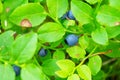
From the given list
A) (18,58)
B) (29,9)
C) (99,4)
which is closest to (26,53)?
(18,58)

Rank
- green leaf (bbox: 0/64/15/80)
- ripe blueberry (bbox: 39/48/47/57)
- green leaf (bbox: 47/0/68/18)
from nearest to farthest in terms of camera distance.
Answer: green leaf (bbox: 0/64/15/80) < green leaf (bbox: 47/0/68/18) < ripe blueberry (bbox: 39/48/47/57)

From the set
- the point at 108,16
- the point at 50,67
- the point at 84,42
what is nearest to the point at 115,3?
the point at 108,16

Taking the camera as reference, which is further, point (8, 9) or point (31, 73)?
point (8, 9)

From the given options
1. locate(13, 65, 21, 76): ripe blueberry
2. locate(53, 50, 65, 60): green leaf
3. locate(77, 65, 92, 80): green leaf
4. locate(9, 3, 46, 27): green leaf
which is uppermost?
locate(9, 3, 46, 27): green leaf

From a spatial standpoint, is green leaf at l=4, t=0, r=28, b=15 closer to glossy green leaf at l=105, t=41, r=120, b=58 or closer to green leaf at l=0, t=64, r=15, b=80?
green leaf at l=0, t=64, r=15, b=80

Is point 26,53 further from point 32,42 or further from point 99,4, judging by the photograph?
point 99,4

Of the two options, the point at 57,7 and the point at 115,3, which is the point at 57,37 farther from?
the point at 115,3

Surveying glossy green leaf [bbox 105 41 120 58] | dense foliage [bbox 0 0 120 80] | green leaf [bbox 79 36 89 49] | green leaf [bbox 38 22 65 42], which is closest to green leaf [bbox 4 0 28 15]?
dense foliage [bbox 0 0 120 80]
